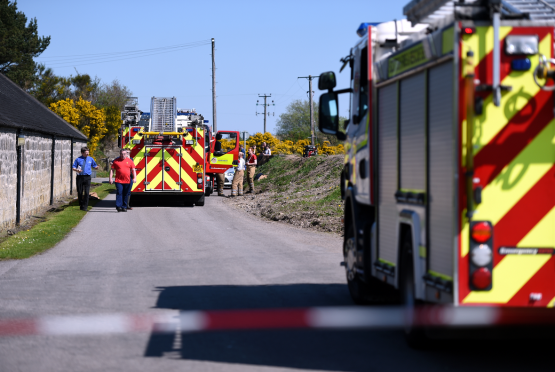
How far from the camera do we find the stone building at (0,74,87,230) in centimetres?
1786

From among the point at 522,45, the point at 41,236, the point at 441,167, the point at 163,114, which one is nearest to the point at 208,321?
the point at 441,167

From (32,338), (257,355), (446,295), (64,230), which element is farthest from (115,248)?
(446,295)

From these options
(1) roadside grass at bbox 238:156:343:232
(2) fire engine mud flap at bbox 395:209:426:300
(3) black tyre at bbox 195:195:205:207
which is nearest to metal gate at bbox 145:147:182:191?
(3) black tyre at bbox 195:195:205:207

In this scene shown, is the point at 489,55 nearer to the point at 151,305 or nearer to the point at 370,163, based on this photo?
the point at 370,163

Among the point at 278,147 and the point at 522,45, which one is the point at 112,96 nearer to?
the point at 278,147

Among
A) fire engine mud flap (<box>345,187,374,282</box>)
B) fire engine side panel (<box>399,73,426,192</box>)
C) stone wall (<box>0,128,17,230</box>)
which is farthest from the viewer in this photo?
stone wall (<box>0,128,17,230</box>)

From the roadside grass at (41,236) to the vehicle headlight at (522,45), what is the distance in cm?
985

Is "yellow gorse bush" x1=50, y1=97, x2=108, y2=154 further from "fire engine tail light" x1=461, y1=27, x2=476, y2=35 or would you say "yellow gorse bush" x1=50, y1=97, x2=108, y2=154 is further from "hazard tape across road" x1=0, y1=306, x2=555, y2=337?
"fire engine tail light" x1=461, y1=27, x2=476, y2=35

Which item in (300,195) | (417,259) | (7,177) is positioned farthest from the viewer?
(300,195)

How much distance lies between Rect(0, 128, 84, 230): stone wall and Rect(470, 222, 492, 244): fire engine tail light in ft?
47.0

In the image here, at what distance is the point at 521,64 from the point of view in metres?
5.17

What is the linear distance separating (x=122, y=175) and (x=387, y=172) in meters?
16.2

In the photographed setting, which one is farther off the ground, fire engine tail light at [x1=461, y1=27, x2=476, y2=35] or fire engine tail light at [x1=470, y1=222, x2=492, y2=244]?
A: fire engine tail light at [x1=461, y1=27, x2=476, y2=35]

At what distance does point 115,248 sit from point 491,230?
998 cm
